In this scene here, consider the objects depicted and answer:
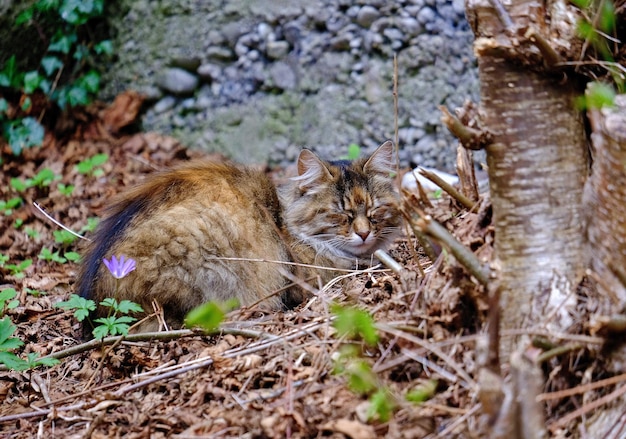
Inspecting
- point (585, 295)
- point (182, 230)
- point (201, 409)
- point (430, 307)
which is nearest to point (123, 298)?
point (182, 230)

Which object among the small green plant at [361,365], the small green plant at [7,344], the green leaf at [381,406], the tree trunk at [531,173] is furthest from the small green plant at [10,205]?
the tree trunk at [531,173]

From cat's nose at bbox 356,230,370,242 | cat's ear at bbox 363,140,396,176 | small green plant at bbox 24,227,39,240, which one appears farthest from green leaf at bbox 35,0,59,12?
cat's nose at bbox 356,230,370,242

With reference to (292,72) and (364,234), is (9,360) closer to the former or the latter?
(364,234)

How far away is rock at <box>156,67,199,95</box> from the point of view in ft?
24.6

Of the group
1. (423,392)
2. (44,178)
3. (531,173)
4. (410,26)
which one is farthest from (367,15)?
(423,392)

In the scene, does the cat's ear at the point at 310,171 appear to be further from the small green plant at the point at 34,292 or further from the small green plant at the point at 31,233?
the small green plant at the point at 31,233

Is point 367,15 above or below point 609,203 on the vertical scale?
below

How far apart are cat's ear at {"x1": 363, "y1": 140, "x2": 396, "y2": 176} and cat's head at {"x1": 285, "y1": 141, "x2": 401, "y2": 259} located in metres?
0.05

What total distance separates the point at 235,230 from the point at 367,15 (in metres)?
3.33

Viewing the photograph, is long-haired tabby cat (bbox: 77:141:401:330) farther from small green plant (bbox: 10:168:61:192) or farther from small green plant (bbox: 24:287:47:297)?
small green plant (bbox: 10:168:61:192)

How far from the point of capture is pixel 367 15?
691 cm

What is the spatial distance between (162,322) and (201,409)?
117 cm

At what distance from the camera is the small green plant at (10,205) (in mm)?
6094

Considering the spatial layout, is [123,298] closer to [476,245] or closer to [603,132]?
[476,245]
